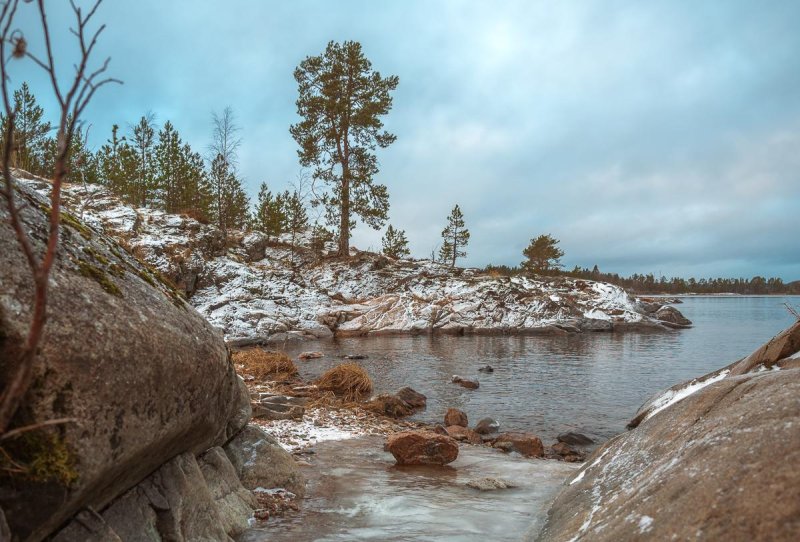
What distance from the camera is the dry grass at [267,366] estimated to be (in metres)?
15.1

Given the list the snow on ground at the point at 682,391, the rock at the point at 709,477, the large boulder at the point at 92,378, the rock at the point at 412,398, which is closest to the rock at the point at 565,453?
the snow on ground at the point at 682,391

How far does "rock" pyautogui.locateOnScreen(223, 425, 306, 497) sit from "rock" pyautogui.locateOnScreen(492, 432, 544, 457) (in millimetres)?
4343

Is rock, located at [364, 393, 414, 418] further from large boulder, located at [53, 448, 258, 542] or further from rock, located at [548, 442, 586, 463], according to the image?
large boulder, located at [53, 448, 258, 542]

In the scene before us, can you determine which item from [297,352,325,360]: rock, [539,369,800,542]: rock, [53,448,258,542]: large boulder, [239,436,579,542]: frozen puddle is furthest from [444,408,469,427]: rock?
[297,352,325,360]: rock

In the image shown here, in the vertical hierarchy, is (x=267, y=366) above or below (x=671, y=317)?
below

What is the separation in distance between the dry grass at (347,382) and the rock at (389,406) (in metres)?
1.31

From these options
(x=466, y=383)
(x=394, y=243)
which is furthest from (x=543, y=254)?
(x=466, y=383)

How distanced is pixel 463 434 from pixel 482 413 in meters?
2.44

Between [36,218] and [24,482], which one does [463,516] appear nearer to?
[24,482]

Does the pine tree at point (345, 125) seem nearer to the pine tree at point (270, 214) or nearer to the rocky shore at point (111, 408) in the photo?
the pine tree at point (270, 214)

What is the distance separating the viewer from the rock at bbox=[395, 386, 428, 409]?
1220 centimetres

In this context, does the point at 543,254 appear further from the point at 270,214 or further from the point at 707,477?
the point at 707,477

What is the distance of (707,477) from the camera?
253 cm

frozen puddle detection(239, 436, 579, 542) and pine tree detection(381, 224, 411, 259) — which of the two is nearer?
frozen puddle detection(239, 436, 579, 542)
